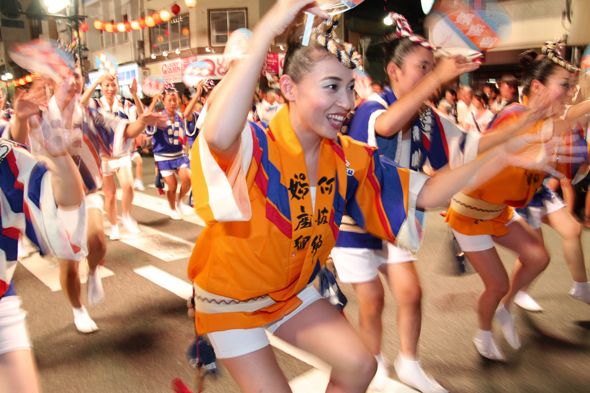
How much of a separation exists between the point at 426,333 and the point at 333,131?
86.4 inches

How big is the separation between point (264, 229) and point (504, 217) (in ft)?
6.34

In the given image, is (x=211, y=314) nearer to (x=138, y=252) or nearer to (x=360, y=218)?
(x=360, y=218)

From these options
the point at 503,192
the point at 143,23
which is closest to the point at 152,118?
the point at 503,192

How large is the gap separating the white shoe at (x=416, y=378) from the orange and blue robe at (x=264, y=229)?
3.88ft

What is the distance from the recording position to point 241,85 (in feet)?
3.82

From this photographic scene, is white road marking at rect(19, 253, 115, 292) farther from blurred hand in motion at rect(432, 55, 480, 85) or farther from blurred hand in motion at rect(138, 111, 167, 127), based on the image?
blurred hand in motion at rect(432, 55, 480, 85)

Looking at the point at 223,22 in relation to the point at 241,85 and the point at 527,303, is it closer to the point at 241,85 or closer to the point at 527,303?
the point at 527,303

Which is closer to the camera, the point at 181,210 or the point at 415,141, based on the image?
the point at 415,141

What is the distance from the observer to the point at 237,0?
65.3 feet

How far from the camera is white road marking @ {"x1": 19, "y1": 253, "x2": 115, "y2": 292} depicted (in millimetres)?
4461

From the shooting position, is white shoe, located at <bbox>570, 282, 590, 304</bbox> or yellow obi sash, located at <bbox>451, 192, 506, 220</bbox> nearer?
yellow obi sash, located at <bbox>451, 192, 506, 220</bbox>

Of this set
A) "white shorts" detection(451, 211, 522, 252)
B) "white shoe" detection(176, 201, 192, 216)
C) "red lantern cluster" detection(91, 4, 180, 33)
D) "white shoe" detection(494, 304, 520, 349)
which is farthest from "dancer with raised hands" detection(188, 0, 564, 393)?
"red lantern cluster" detection(91, 4, 180, 33)

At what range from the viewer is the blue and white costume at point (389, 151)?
237 centimetres

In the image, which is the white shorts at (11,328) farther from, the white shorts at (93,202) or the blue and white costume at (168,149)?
the blue and white costume at (168,149)
